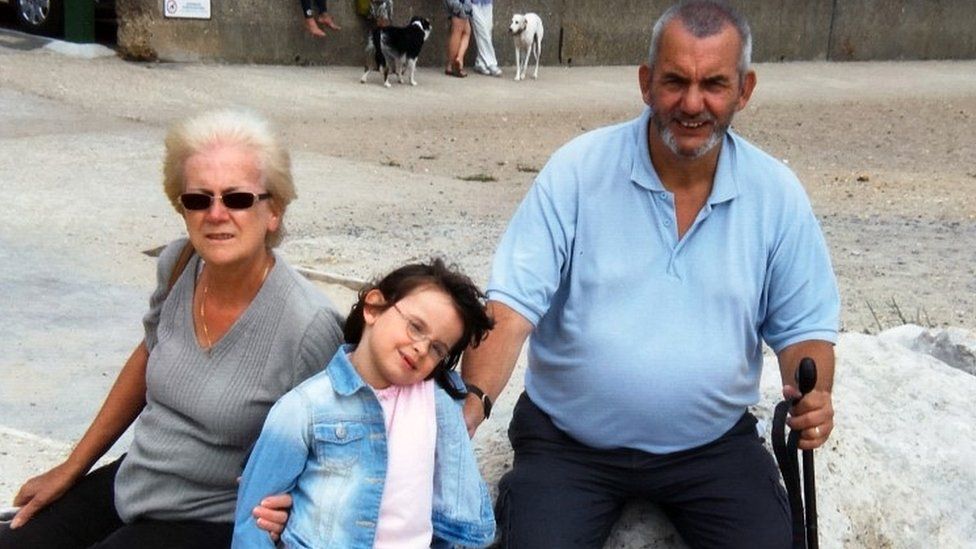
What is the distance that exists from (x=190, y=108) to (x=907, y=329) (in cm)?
894

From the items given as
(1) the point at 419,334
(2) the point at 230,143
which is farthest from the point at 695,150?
(2) the point at 230,143

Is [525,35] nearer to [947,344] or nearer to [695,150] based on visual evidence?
[947,344]

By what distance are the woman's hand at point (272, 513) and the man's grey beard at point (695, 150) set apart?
3.77 feet

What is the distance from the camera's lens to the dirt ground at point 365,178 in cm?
667

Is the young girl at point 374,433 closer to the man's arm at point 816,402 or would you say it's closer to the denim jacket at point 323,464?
the denim jacket at point 323,464

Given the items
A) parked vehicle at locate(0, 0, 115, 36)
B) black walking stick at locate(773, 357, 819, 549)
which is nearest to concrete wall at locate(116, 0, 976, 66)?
parked vehicle at locate(0, 0, 115, 36)

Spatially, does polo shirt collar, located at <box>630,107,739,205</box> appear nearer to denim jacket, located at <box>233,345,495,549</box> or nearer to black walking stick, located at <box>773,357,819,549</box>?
black walking stick, located at <box>773,357,819,549</box>

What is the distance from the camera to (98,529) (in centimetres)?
329

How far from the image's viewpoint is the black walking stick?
3105mm

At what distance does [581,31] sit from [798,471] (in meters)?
17.5

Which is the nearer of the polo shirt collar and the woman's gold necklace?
the woman's gold necklace

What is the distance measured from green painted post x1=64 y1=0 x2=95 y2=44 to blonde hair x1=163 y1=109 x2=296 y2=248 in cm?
1335

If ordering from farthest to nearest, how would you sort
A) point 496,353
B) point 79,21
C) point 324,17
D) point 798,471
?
point 324,17 < point 79,21 < point 798,471 < point 496,353

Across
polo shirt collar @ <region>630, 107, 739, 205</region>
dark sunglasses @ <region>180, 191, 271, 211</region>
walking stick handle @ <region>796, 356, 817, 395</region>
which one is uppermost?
polo shirt collar @ <region>630, 107, 739, 205</region>
